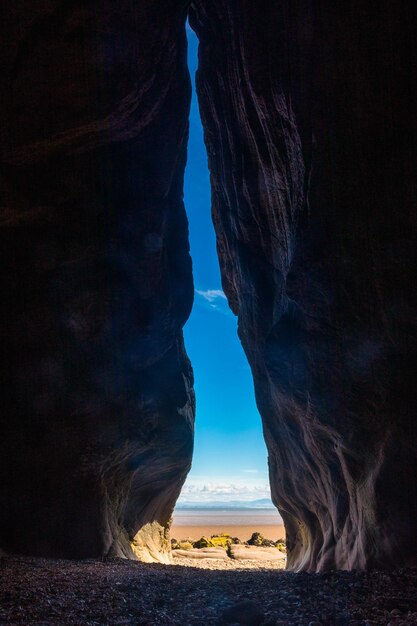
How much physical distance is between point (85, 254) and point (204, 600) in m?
10.7

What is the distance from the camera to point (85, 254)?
14141 millimetres

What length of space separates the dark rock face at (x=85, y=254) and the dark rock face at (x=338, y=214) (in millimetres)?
2830

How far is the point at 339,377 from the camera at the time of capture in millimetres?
11406

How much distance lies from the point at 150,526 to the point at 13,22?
28430 mm

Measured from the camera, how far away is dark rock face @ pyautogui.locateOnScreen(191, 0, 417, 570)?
8305mm

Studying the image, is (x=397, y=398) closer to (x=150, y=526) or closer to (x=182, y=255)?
(x=182, y=255)

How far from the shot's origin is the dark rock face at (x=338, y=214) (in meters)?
8.30

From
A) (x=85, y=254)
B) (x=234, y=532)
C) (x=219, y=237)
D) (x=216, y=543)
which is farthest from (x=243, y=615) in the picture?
(x=234, y=532)

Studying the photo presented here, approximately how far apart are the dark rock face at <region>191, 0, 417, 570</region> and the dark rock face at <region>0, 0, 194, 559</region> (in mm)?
2830

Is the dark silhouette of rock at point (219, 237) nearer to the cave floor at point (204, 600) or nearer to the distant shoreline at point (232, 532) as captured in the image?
→ the cave floor at point (204, 600)

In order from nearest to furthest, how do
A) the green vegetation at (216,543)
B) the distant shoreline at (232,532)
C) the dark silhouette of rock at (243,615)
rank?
the dark silhouette of rock at (243,615) < the green vegetation at (216,543) < the distant shoreline at (232,532)

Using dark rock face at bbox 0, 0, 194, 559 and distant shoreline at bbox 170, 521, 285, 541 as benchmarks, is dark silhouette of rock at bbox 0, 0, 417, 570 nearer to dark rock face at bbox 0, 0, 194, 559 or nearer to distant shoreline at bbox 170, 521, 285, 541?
dark rock face at bbox 0, 0, 194, 559

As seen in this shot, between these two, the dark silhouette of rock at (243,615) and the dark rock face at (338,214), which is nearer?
the dark silhouette of rock at (243,615)

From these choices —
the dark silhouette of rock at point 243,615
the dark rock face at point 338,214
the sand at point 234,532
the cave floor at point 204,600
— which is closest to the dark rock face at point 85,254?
the dark rock face at point 338,214
